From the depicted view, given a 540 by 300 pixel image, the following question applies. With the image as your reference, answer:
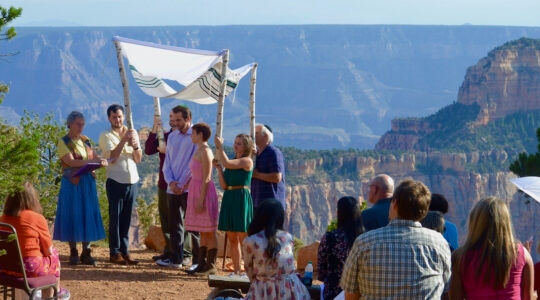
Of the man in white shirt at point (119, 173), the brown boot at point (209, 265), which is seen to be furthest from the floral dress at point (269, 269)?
the man in white shirt at point (119, 173)

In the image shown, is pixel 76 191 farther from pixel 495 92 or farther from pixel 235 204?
pixel 495 92

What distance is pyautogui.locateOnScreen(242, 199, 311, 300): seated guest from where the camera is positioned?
6.09 m

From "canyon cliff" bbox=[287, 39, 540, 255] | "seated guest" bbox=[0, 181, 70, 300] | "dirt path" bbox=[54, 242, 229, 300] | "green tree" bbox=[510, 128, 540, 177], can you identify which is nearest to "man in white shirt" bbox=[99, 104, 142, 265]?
"dirt path" bbox=[54, 242, 229, 300]

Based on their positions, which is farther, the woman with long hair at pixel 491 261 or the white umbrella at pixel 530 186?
the white umbrella at pixel 530 186

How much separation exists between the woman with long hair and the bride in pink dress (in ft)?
14.0

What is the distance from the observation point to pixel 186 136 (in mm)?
9875


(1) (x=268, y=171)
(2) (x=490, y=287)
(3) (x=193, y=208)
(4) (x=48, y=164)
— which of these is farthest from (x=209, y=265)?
(4) (x=48, y=164)

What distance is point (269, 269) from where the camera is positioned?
20.1 ft

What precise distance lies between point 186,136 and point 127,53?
1.09 m

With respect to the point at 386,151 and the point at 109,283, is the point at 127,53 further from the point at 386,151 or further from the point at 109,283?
the point at 386,151

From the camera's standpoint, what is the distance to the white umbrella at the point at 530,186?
21.3ft

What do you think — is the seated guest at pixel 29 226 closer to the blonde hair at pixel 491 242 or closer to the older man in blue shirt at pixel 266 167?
the older man in blue shirt at pixel 266 167

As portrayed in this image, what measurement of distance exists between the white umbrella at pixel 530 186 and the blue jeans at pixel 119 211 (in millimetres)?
4727

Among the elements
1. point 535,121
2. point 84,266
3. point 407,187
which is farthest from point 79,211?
point 535,121
